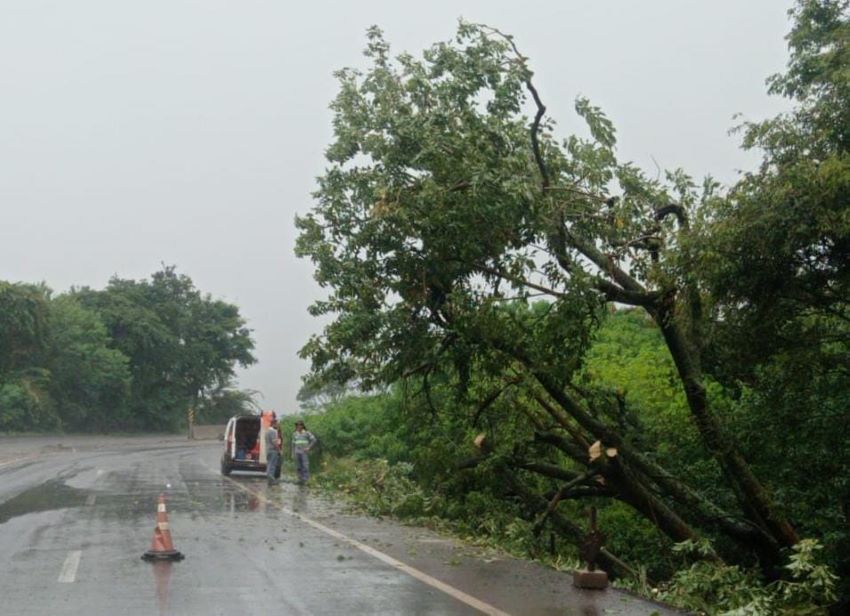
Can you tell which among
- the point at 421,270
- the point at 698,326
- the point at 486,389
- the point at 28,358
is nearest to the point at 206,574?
the point at 421,270

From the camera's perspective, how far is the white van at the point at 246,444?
3256cm

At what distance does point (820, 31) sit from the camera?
828 inches

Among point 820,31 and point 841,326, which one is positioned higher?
point 820,31

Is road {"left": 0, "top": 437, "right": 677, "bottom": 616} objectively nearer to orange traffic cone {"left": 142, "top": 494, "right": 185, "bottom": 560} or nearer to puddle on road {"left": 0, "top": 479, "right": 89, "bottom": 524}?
puddle on road {"left": 0, "top": 479, "right": 89, "bottom": 524}

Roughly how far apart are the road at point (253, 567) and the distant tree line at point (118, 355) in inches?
1739

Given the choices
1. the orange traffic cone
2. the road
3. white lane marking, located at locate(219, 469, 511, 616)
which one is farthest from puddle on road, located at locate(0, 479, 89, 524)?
the orange traffic cone

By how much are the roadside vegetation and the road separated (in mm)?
2124

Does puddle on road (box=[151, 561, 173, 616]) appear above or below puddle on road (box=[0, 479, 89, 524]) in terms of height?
below

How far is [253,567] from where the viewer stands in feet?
40.4

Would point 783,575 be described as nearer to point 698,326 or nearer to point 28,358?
point 698,326

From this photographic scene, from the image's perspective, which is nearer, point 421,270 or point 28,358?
point 421,270

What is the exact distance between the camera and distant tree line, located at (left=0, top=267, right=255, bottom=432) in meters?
64.1

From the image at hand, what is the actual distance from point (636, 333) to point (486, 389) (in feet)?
48.8

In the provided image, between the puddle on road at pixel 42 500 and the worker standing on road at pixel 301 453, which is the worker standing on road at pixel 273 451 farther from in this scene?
the puddle on road at pixel 42 500
